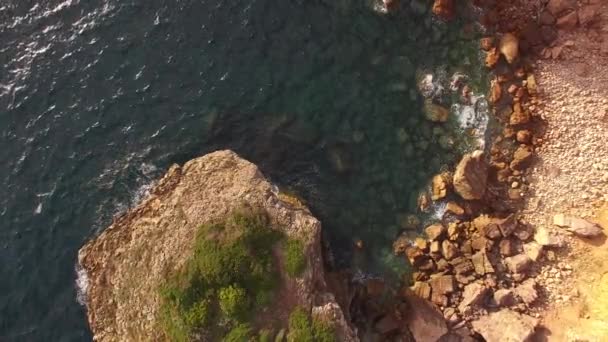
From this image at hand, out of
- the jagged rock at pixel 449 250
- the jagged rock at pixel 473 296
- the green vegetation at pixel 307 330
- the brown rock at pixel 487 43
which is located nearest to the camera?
the green vegetation at pixel 307 330

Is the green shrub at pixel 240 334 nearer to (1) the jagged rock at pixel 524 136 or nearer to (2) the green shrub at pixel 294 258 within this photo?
(2) the green shrub at pixel 294 258

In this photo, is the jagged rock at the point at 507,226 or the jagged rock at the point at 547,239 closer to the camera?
the jagged rock at the point at 547,239

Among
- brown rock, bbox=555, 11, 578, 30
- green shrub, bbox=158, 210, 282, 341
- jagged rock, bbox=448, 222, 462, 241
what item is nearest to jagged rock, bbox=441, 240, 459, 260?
jagged rock, bbox=448, 222, 462, 241

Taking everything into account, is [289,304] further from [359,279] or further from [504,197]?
[504,197]

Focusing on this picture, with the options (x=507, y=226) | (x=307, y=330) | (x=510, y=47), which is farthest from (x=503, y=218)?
(x=307, y=330)

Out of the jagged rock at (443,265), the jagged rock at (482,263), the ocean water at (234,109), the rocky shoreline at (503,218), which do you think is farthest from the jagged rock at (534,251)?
the ocean water at (234,109)

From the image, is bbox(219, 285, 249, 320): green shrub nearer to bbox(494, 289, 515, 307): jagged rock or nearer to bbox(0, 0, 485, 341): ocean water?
bbox(0, 0, 485, 341): ocean water
